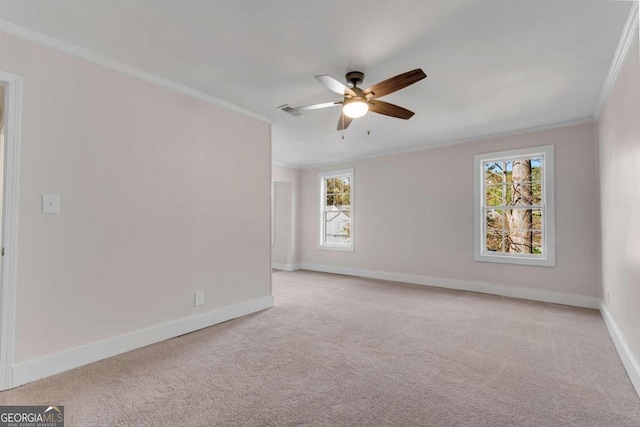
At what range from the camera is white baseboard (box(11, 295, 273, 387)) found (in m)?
2.16

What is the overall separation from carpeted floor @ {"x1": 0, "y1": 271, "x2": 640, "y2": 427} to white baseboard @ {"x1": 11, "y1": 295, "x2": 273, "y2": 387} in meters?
0.08

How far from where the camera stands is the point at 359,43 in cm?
232

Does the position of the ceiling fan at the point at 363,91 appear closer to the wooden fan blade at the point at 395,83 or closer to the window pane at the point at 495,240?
the wooden fan blade at the point at 395,83

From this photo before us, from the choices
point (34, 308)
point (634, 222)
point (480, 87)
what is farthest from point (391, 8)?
point (34, 308)

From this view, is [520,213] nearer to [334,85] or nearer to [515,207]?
[515,207]

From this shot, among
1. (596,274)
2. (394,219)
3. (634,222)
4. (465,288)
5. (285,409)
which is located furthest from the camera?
(394,219)

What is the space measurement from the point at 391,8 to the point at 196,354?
290cm

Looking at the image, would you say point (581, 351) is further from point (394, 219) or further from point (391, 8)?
point (394, 219)

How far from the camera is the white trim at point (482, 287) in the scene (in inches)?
163

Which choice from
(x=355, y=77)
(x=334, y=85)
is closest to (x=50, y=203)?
(x=334, y=85)

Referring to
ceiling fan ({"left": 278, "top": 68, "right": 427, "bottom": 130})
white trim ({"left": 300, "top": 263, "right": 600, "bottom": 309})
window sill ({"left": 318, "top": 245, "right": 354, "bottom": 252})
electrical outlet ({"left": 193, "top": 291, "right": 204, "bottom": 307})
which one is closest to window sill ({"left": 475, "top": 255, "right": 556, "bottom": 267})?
white trim ({"left": 300, "top": 263, "right": 600, "bottom": 309})

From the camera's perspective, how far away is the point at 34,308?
219 cm

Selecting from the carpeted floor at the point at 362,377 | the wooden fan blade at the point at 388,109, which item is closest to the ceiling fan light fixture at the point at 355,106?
the wooden fan blade at the point at 388,109

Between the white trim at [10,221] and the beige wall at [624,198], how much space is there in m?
4.12
